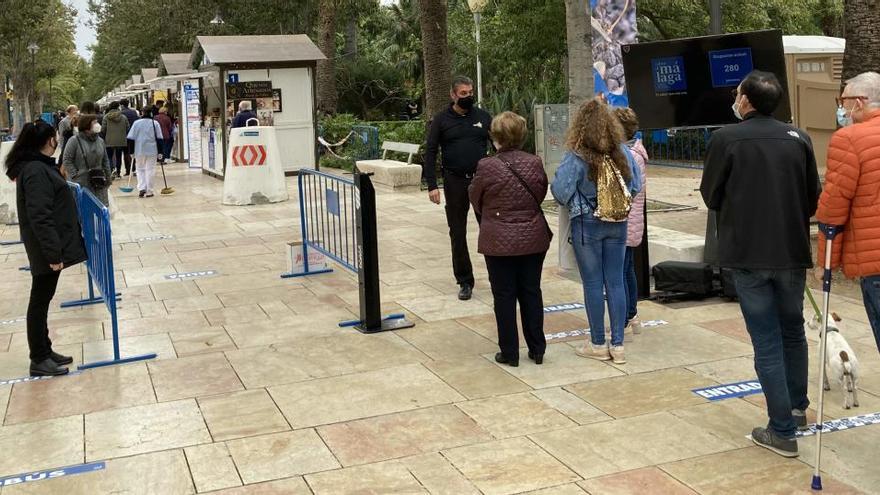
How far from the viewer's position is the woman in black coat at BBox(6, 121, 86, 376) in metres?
6.61

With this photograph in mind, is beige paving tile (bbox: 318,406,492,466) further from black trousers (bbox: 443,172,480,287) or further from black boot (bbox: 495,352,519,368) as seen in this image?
black trousers (bbox: 443,172,480,287)

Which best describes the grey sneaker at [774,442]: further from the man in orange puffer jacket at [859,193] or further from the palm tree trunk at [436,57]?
the palm tree trunk at [436,57]

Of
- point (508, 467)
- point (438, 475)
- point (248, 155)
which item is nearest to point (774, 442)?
point (508, 467)

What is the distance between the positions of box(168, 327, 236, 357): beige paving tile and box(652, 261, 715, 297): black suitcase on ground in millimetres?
3574

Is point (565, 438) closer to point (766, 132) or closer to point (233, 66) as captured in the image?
point (766, 132)

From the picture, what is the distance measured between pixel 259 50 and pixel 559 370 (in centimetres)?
1595

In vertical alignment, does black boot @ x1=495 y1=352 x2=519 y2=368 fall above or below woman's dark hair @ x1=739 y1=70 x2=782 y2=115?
below

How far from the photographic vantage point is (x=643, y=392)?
599cm

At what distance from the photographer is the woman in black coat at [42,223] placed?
21.7 ft

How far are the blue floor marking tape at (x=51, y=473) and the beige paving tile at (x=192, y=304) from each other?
3739 mm

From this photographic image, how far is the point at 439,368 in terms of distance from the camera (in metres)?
6.67

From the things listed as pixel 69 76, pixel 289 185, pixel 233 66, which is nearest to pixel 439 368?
pixel 289 185

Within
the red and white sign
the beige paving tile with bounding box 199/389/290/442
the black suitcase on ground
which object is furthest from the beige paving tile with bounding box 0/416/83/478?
the red and white sign

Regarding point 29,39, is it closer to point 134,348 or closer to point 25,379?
point 134,348
